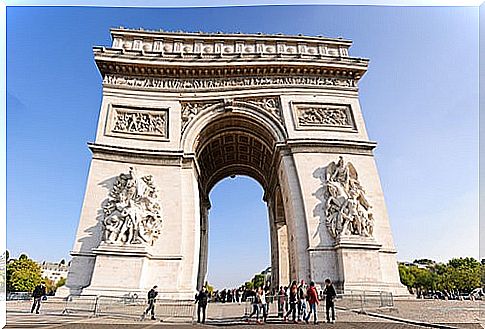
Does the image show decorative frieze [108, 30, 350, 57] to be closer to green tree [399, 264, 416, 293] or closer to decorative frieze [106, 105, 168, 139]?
decorative frieze [106, 105, 168, 139]

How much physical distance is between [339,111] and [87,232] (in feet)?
43.0

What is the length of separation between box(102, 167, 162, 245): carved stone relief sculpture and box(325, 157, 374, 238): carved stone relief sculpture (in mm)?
7437

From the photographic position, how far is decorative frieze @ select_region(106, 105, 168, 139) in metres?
21.1

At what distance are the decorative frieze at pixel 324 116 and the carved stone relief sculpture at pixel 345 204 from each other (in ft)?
7.88

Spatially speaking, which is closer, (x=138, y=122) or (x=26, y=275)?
(x=138, y=122)

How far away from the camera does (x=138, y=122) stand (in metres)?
21.4

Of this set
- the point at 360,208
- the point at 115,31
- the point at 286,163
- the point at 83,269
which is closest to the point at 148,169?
the point at 83,269

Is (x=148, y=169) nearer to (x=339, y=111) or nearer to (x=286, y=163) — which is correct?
(x=286, y=163)

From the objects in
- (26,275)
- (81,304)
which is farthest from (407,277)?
(81,304)

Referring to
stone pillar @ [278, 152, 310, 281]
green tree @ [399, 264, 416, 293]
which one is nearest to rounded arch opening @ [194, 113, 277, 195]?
stone pillar @ [278, 152, 310, 281]

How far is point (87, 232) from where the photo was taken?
733 inches

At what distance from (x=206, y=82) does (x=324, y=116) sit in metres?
6.15

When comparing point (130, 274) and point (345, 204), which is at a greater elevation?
point (345, 204)

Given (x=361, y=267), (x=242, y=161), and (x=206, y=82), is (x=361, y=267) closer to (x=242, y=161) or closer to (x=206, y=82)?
(x=206, y=82)
